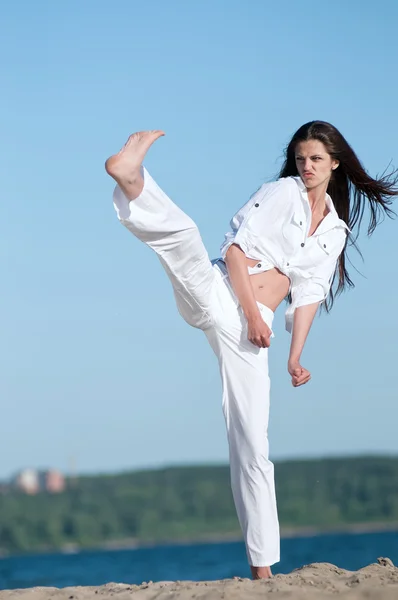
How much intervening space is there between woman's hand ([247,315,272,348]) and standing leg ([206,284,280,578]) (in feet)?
0.25

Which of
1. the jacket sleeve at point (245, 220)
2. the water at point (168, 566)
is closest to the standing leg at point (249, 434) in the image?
the jacket sleeve at point (245, 220)

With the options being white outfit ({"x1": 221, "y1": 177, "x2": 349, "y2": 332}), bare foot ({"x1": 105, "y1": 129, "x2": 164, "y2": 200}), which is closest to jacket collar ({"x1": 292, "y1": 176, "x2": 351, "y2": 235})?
white outfit ({"x1": 221, "y1": 177, "x2": 349, "y2": 332})

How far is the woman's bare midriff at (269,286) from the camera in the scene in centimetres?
600

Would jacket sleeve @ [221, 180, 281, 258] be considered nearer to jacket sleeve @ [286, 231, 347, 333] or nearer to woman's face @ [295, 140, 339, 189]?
woman's face @ [295, 140, 339, 189]

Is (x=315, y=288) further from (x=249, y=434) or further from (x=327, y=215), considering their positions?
(x=249, y=434)

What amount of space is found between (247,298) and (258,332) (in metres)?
0.21

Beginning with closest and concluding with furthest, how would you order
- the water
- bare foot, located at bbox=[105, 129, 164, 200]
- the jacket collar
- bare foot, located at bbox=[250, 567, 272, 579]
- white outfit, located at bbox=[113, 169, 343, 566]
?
bare foot, located at bbox=[105, 129, 164, 200], white outfit, located at bbox=[113, 169, 343, 566], bare foot, located at bbox=[250, 567, 272, 579], the jacket collar, the water

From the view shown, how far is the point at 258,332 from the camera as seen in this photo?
573 centimetres

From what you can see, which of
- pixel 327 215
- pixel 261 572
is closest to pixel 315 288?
pixel 327 215

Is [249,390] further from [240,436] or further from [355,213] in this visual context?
[355,213]

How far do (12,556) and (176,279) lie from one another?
9928 cm

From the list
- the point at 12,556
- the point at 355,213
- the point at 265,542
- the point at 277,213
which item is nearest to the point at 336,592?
the point at 265,542

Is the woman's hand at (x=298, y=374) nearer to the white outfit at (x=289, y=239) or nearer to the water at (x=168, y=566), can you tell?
the white outfit at (x=289, y=239)

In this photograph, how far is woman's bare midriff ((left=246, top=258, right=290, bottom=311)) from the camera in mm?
6004
